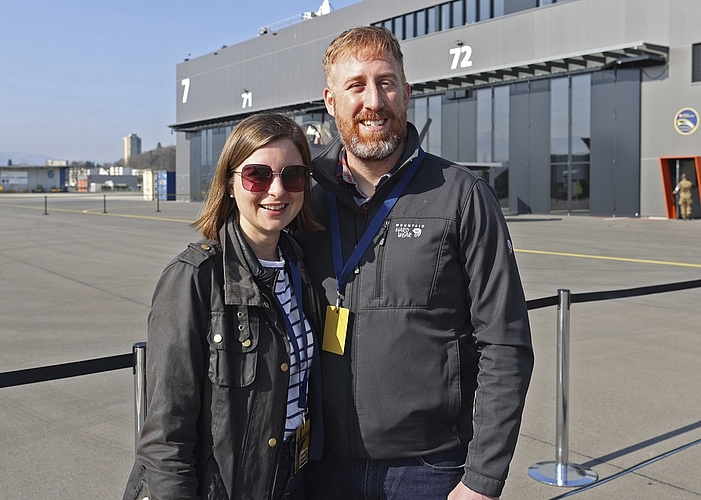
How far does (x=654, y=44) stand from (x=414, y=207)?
29.3 meters

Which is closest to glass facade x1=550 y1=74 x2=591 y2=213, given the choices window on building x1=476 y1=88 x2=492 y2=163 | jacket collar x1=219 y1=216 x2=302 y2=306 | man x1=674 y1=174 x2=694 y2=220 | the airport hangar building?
the airport hangar building

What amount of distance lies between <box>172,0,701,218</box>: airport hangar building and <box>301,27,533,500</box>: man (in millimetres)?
20093

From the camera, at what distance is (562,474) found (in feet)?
13.3

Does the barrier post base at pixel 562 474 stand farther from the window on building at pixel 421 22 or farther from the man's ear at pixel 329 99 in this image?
the window on building at pixel 421 22

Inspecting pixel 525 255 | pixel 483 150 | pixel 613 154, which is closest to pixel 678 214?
pixel 613 154

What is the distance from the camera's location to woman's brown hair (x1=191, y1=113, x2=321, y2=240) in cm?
209

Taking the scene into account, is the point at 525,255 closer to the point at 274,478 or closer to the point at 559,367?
the point at 559,367

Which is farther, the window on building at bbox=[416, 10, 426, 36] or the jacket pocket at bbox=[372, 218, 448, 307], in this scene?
the window on building at bbox=[416, 10, 426, 36]

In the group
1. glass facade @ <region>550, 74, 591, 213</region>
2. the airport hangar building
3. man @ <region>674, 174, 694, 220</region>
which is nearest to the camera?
man @ <region>674, 174, 694, 220</region>

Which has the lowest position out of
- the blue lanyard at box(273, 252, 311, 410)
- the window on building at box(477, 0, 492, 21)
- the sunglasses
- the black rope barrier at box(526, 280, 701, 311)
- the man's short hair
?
the black rope barrier at box(526, 280, 701, 311)

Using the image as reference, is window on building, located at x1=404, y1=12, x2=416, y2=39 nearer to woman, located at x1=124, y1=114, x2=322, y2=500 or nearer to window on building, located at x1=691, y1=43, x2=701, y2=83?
window on building, located at x1=691, y1=43, x2=701, y2=83

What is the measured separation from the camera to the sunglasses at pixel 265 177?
82.0 inches

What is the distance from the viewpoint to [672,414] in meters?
5.11

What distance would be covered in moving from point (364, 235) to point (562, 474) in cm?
259
